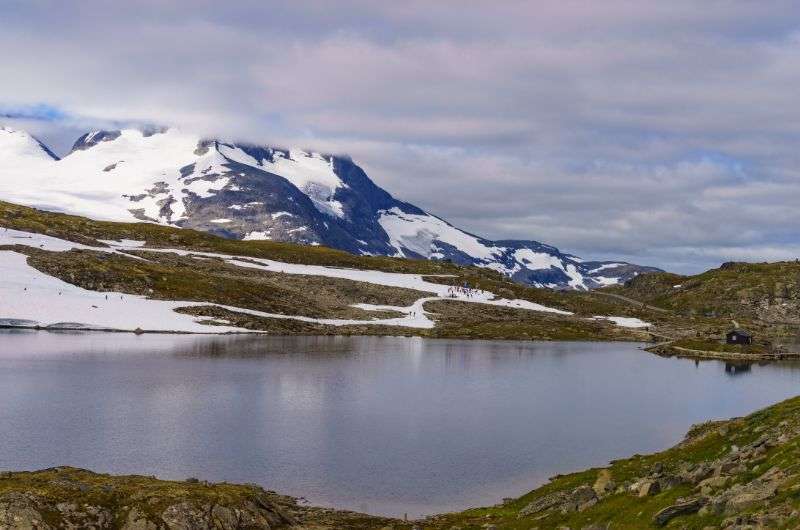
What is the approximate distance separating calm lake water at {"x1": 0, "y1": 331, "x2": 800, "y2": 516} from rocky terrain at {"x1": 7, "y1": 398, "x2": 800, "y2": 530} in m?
6.07

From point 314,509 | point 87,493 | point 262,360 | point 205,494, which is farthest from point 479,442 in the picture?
point 262,360

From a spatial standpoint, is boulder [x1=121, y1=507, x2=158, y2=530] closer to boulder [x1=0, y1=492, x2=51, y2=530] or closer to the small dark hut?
boulder [x1=0, y1=492, x2=51, y2=530]

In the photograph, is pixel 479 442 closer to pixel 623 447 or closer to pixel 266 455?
pixel 623 447

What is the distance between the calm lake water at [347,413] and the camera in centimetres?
5519

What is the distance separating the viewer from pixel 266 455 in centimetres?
6012

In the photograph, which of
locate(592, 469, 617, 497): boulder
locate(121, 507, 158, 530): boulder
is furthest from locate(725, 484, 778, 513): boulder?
locate(121, 507, 158, 530): boulder

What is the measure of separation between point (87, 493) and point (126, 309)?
150m

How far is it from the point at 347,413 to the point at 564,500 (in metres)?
43.4

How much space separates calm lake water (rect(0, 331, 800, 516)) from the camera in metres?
55.2

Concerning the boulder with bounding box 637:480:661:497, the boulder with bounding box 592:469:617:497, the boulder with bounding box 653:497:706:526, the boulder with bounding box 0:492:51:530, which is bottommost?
the boulder with bounding box 0:492:51:530

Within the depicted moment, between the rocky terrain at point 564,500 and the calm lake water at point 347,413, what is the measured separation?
6072mm

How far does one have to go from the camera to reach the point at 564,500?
39938mm

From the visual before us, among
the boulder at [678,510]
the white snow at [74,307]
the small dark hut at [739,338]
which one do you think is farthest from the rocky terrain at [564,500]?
the small dark hut at [739,338]

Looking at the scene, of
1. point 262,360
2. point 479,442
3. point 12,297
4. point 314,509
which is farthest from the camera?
point 12,297
